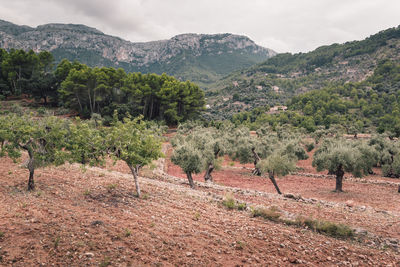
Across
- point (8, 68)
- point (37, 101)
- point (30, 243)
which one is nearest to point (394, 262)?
point (30, 243)

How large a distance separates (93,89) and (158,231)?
163ft

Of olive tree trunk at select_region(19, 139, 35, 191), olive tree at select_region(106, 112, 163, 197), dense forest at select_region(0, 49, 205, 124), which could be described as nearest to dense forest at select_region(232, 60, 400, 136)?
dense forest at select_region(0, 49, 205, 124)

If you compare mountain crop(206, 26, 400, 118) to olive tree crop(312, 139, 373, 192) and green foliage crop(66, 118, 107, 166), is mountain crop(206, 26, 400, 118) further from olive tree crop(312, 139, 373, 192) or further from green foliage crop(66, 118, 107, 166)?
green foliage crop(66, 118, 107, 166)

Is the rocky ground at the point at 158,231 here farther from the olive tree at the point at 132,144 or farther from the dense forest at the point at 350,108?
the dense forest at the point at 350,108

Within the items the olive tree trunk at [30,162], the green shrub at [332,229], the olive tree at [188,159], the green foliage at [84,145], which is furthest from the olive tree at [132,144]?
the green shrub at [332,229]

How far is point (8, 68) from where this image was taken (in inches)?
2079

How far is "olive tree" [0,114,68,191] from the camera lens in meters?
11.3

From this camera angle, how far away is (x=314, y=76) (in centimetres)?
13062

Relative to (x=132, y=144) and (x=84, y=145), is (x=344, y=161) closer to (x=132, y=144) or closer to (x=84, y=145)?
(x=132, y=144)

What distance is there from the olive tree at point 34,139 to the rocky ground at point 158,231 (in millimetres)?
1915

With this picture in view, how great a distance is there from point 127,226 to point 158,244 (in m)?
1.81

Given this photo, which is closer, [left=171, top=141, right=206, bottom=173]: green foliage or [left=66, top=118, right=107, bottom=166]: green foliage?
[left=66, top=118, right=107, bottom=166]: green foliage

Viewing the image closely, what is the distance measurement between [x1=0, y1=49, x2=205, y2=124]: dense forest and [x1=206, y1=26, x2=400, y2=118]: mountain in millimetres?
45506

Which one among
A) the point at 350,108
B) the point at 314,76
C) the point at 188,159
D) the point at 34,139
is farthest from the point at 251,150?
the point at 314,76
